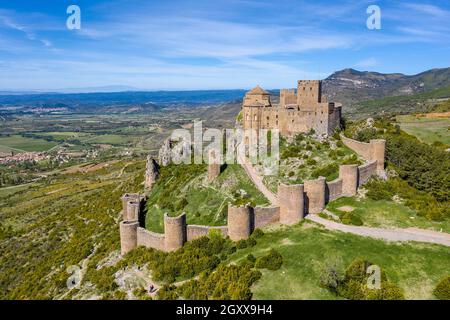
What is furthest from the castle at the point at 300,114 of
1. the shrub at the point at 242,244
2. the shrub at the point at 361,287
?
the shrub at the point at 361,287

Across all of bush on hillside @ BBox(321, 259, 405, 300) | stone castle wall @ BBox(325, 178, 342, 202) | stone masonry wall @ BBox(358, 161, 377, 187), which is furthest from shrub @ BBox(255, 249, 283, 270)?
stone masonry wall @ BBox(358, 161, 377, 187)

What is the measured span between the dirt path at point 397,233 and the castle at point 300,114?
1991 centimetres

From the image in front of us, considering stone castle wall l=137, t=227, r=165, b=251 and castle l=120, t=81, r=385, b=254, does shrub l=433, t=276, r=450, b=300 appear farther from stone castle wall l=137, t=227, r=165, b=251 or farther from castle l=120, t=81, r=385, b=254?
stone castle wall l=137, t=227, r=165, b=251

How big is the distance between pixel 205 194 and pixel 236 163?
6479 millimetres

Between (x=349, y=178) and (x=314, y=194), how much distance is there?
496cm

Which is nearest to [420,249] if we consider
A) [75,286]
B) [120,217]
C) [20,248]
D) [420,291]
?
[420,291]

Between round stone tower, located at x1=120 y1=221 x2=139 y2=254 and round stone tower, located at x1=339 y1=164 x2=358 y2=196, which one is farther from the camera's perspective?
round stone tower, located at x1=339 y1=164 x2=358 y2=196

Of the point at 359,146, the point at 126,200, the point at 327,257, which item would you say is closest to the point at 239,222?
the point at 327,257

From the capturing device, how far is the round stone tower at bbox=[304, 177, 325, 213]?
35.3 m

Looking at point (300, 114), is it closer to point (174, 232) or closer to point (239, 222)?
point (239, 222)

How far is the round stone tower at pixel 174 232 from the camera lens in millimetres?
33312

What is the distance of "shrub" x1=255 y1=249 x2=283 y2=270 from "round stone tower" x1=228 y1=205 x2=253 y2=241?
13.6 feet

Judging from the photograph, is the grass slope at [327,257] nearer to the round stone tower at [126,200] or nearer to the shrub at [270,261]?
the shrub at [270,261]
